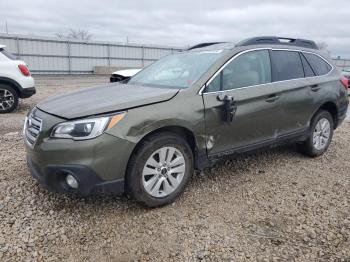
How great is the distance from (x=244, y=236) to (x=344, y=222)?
105cm

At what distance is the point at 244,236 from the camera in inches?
115

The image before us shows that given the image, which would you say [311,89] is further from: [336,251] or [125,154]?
[125,154]

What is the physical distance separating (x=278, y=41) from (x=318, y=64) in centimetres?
90

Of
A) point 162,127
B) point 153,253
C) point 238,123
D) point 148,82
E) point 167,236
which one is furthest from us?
point 148,82

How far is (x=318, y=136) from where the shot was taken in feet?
16.2

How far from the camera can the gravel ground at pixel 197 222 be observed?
8.80 feet

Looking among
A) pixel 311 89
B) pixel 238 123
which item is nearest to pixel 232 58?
pixel 238 123

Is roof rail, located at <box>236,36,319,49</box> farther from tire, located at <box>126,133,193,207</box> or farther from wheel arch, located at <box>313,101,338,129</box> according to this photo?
tire, located at <box>126,133,193,207</box>

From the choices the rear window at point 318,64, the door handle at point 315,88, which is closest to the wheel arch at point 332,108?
the door handle at point 315,88

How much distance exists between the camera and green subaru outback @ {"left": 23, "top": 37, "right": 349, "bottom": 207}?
284cm

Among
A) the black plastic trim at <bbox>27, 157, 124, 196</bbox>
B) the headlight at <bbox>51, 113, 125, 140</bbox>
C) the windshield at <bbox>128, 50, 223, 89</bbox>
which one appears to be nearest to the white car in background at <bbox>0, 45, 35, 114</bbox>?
the windshield at <bbox>128, 50, 223, 89</bbox>

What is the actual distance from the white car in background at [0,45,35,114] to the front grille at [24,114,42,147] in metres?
5.18

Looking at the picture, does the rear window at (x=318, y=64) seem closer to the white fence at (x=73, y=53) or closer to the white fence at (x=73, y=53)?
the white fence at (x=73, y=53)

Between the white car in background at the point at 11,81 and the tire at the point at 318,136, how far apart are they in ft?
21.3
